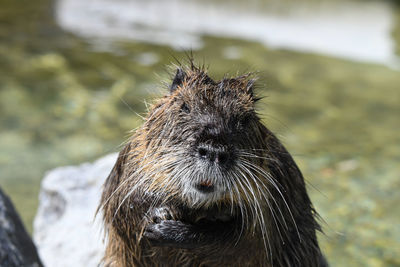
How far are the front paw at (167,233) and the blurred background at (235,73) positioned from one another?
2.30ft

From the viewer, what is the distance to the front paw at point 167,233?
2.37 metres

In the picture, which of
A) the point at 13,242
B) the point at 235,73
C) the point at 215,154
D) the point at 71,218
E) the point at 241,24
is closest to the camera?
the point at 215,154

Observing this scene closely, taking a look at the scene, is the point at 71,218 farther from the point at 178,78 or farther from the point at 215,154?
the point at 215,154

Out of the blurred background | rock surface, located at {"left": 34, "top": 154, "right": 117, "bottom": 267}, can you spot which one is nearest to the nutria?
the blurred background

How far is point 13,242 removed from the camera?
2980 mm

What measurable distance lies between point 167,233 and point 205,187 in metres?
0.32

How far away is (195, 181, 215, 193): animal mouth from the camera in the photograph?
2170mm

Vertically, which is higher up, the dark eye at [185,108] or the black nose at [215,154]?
the dark eye at [185,108]

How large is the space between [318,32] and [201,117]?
789cm

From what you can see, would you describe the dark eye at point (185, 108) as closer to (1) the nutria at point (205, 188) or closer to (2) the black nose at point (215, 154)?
(1) the nutria at point (205, 188)

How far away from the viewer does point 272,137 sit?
2709 millimetres

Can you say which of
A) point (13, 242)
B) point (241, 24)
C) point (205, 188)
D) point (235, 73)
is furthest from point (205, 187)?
point (241, 24)

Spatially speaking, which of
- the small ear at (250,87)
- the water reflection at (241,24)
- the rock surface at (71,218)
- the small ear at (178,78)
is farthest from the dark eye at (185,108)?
the water reflection at (241,24)

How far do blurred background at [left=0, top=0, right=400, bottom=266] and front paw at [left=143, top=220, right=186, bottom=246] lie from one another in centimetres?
70
